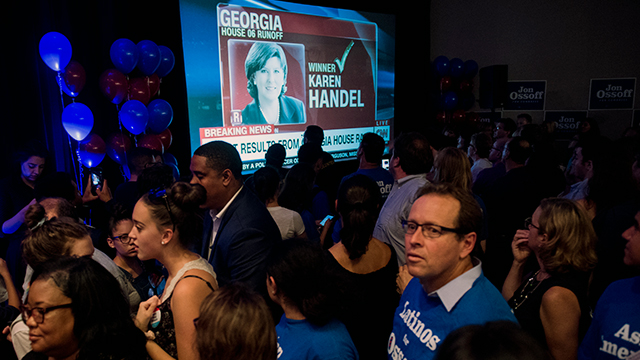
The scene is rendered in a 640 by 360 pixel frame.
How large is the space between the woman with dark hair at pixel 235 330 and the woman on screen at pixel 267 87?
4521 millimetres

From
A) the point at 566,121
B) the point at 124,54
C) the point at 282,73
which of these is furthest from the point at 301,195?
the point at 566,121

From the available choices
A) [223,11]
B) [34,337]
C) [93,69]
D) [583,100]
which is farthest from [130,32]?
[583,100]

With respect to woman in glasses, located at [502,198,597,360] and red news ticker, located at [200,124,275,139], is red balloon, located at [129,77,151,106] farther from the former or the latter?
woman in glasses, located at [502,198,597,360]

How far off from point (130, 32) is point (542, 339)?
485 centimetres

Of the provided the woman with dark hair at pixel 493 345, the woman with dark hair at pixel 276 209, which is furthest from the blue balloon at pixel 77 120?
the woman with dark hair at pixel 493 345

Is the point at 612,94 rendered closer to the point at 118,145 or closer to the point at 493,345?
the point at 118,145

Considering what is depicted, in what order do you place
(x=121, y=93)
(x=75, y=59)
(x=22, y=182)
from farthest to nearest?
(x=75, y=59)
(x=121, y=93)
(x=22, y=182)

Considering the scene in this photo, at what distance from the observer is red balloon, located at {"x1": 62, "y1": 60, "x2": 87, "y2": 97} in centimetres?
375

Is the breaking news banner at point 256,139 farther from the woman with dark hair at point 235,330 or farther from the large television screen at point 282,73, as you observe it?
the woman with dark hair at point 235,330

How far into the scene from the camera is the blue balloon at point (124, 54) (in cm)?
395

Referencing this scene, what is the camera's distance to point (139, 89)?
165 inches

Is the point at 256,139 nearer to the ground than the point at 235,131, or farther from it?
nearer to the ground

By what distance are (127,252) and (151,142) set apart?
225cm

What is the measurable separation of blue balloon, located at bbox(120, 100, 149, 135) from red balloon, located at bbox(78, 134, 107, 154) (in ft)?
1.01
